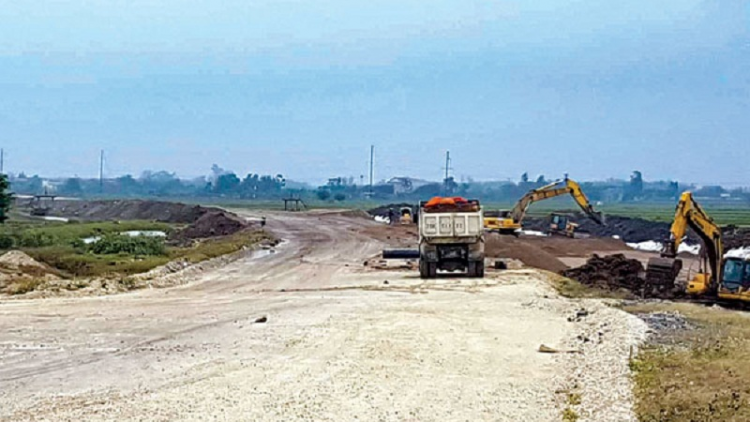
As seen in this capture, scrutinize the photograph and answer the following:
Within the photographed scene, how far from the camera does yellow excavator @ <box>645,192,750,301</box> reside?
31.5m

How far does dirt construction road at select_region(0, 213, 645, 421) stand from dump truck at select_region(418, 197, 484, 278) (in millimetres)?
3897

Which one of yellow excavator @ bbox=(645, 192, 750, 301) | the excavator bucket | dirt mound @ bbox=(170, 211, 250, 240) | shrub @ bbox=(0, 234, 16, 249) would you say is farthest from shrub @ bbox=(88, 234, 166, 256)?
yellow excavator @ bbox=(645, 192, 750, 301)

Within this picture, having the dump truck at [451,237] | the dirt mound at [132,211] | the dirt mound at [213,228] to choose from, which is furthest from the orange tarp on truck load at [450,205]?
the dirt mound at [132,211]

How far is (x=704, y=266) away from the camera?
115ft

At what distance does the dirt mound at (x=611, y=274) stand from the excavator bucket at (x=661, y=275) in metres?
3.00

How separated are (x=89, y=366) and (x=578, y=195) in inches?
1586

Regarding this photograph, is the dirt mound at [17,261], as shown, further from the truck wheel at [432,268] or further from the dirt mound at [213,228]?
the dirt mound at [213,228]

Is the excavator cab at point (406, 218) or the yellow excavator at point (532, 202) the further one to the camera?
the excavator cab at point (406, 218)

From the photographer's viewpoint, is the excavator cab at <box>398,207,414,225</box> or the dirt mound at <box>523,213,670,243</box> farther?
the dirt mound at <box>523,213,670,243</box>

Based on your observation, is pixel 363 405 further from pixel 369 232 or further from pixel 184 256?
pixel 369 232

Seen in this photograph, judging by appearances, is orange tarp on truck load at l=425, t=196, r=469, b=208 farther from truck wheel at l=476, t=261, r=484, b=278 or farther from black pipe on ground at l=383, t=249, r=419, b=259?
black pipe on ground at l=383, t=249, r=419, b=259

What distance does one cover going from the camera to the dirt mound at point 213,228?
72.3 metres

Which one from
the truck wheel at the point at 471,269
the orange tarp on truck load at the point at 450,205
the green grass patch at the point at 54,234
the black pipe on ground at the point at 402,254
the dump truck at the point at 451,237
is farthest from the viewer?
the green grass patch at the point at 54,234

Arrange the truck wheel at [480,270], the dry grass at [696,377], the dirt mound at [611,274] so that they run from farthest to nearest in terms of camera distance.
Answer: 1. the dirt mound at [611,274]
2. the truck wheel at [480,270]
3. the dry grass at [696,377]
